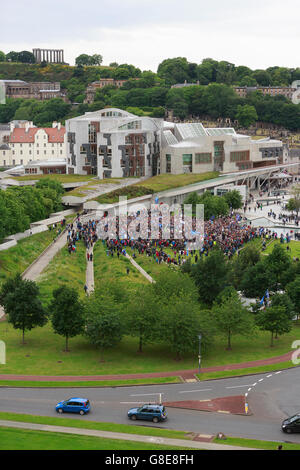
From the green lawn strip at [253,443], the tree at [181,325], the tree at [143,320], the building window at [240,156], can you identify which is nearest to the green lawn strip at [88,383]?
the tree at [181,325]

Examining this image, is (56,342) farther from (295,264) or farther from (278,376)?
(295,264)

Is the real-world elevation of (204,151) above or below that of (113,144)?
below

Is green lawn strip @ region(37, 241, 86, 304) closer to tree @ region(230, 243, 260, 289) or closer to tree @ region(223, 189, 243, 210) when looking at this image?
tree @ region(230, 243, 260, 289)

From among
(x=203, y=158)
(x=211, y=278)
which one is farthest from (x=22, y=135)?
(x=211, y=278)

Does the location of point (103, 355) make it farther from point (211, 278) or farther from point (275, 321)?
point (211, 278)

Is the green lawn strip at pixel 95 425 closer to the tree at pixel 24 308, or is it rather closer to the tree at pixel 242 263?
the tree at pixel 24 308

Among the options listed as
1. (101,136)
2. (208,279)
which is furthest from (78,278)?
(101,136)
